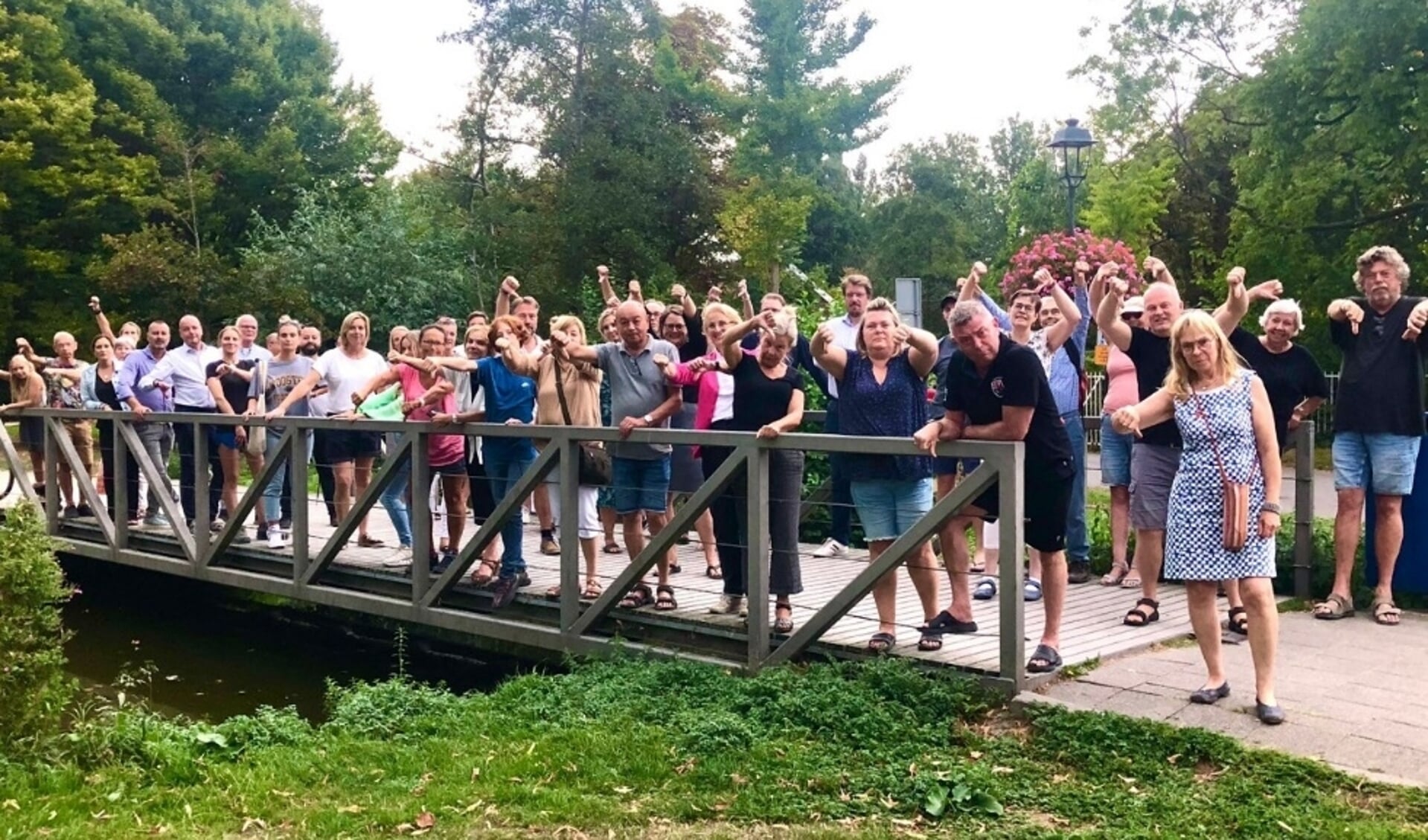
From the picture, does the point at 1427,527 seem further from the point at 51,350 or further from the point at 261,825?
the point at 51,350

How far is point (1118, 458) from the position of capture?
281 inches

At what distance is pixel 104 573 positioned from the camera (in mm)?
11836

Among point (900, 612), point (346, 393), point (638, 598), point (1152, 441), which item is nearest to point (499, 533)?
point (638, 598)

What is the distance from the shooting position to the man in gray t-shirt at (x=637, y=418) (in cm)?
671

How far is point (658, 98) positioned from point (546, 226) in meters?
4.82

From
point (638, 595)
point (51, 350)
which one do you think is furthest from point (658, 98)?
point (638, 595)

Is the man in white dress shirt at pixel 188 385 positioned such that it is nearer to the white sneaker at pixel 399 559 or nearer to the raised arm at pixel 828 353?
the white sneaker at pixel 399 559

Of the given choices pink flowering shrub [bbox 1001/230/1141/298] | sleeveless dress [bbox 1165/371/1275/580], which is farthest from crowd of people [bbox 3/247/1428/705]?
pink flowering shrub [bbox 1001/230/1141/298]

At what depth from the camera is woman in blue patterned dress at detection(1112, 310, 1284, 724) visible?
185 inches

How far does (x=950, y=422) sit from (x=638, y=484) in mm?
2053

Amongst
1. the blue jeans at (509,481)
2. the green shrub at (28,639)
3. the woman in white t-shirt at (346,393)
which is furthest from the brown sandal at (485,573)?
the green shrub at (28,639)

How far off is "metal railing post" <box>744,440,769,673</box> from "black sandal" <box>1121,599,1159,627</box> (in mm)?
1869

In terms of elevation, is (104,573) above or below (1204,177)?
below

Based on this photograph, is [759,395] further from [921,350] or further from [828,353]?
[921,350]
